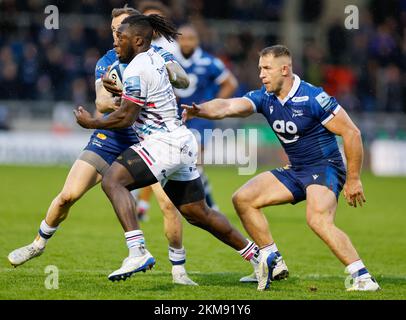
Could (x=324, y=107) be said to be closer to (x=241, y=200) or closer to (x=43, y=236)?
(x=241, y=200)

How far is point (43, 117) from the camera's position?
2367 centimetres

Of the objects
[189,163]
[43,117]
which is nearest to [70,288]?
[189,163]

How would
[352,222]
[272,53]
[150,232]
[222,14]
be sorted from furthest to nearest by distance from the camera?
[222,14], [352,222], [150,232], [272,53]

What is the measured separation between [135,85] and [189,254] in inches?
144

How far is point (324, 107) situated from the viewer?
787 cm

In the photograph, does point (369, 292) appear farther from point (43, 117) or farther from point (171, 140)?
point (43, 117)

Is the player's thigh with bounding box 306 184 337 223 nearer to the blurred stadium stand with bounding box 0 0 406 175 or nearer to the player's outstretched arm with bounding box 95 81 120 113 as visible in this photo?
the player's outstretched arm with bounding box 95 81 120 113

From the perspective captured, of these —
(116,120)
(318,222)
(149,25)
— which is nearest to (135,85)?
(116,120)

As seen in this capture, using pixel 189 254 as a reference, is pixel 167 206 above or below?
above

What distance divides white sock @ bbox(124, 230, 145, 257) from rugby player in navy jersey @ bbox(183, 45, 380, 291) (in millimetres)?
1250

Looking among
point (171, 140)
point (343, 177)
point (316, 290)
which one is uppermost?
point (171, 140)

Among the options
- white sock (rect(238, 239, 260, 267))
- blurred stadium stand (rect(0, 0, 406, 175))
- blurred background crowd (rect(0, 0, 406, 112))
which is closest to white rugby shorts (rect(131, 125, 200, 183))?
white sock (rect(238, 239, 260, 267))

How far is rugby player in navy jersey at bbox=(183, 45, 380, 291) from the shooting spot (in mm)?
7742

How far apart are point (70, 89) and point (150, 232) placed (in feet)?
44.3
